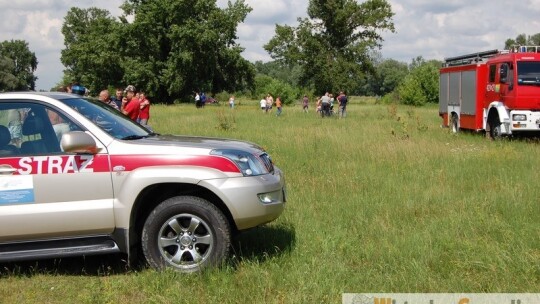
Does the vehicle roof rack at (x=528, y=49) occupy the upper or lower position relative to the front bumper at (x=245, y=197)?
upper

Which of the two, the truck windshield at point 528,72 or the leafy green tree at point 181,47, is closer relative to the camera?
the truck windshield at point 528,72

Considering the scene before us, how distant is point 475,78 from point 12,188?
16101 mm

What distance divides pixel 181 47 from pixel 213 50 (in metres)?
3.38

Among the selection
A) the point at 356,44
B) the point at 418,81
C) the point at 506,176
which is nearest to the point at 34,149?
the point at 506,176

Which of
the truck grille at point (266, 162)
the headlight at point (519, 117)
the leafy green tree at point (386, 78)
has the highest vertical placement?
the leafy green tree at point (386, 78)

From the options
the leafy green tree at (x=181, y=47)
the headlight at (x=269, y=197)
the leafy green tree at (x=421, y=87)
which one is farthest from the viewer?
the leafy green tree at (x=421, y=87)

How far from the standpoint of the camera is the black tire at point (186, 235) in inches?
197

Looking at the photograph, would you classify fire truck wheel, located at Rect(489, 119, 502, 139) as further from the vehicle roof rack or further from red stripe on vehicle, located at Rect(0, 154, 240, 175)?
red stripe on vehicle, located at Rect(0, 154, 240, 175)

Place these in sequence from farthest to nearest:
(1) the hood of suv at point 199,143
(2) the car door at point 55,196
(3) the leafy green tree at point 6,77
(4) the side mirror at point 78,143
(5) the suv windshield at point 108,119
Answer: (3) the leafy green tree at point 6,77
(5) the suv windshield at point 108,119
(1) the hood of suv at point 199,143
(2) the car door at point 55,196
(4) the side mirror at point 78,143

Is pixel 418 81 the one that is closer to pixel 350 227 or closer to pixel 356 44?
pixel 356 44

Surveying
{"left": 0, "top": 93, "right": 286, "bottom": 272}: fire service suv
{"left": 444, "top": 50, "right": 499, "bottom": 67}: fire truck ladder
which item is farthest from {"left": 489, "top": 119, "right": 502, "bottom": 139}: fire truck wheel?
{"left": 0, "top": 93, "right": 286, "bottom": 272}: fire service suv

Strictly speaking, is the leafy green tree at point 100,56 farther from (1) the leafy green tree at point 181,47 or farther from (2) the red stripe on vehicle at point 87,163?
(2) the red stripe on vehicle at point 87,163

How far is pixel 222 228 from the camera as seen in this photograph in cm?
498

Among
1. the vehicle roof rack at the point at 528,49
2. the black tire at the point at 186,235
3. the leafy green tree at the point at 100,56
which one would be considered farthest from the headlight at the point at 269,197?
the leafy green tree at the point at 100,56
